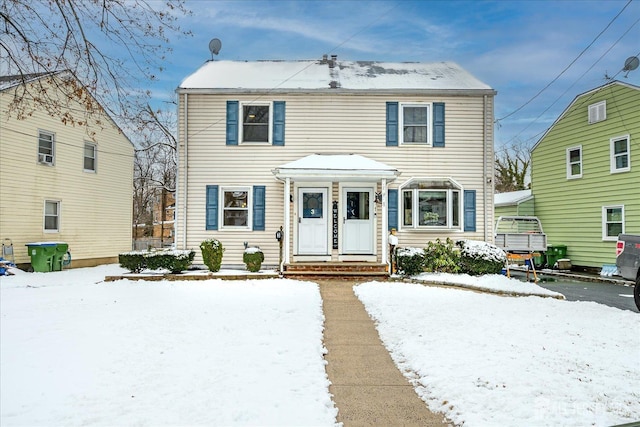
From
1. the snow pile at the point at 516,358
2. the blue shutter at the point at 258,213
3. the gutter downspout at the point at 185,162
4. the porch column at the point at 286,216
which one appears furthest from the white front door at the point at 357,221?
the gutter downspout at the point at 185,162

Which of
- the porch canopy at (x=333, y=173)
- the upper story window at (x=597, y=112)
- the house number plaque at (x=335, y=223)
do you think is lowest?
the house number plaque at (x=335, y=223)

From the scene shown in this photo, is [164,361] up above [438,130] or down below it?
below

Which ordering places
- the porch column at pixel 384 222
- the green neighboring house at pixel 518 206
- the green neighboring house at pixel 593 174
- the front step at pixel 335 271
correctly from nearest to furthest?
1. the front step at pixel 335 271
2. the porch column at pixel 384 222
3. the green neighboring house at pixel 593 174
4. the green neighboring house at pixel 518 206

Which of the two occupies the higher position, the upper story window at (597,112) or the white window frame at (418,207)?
the upper story window at (597,112)

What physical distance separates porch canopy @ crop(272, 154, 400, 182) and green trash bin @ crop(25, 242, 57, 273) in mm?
9315

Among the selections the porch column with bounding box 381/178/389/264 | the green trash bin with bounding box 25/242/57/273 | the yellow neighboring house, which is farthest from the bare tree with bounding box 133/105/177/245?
the porch column with bounding box 381/178/389/264

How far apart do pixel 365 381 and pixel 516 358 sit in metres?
1.83

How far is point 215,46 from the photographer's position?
16344mm

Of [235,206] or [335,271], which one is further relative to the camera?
[235,206]

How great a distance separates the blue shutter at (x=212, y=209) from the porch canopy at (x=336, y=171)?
7.27ft

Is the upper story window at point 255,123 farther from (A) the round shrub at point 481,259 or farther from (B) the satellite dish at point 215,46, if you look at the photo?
(A) the round shrub at point 481,259

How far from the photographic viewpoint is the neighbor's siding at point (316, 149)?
43.6ft

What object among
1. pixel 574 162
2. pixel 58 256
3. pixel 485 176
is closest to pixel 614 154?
pixel 574 162

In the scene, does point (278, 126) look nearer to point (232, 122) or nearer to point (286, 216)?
point (232, 122)
